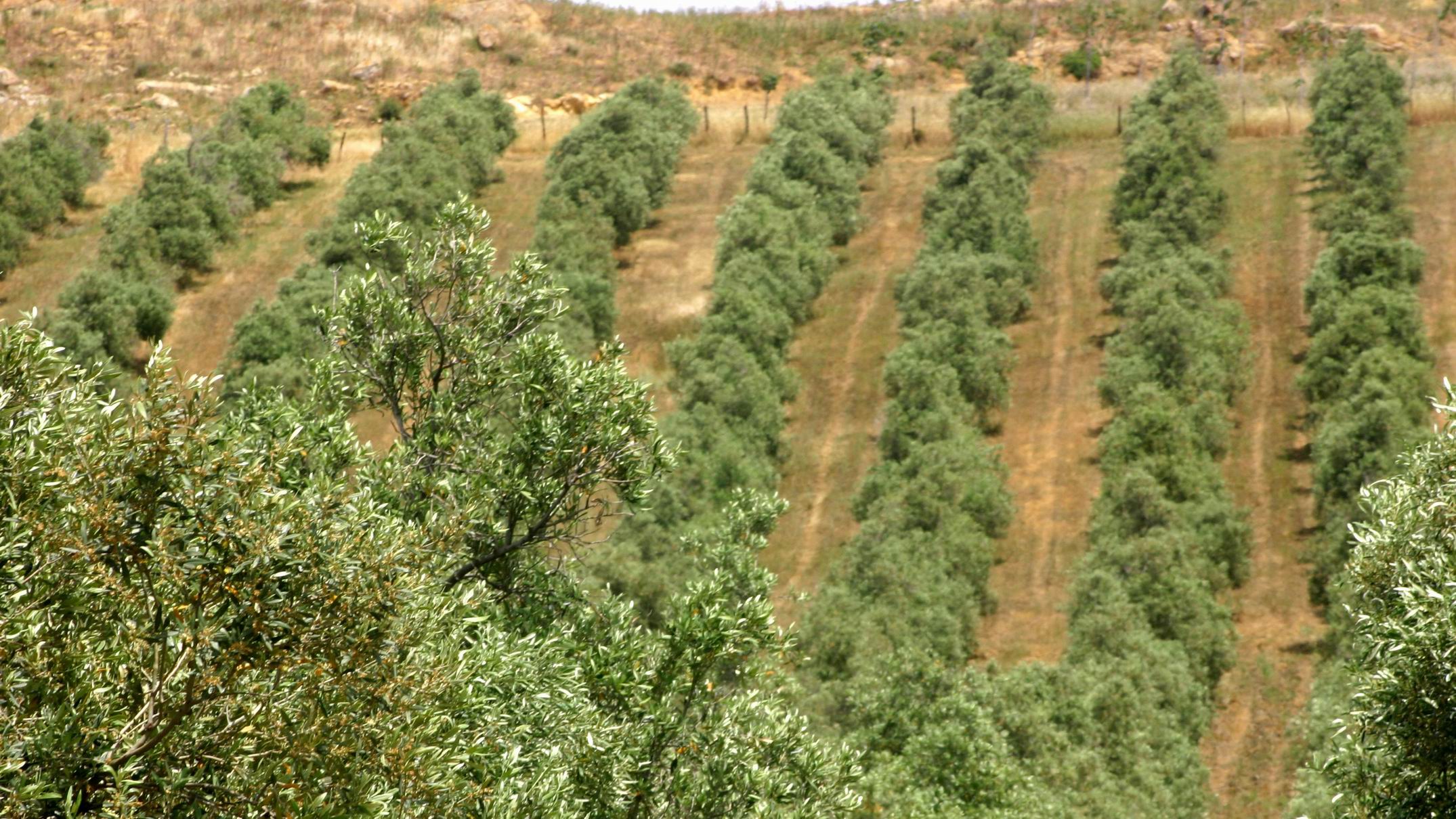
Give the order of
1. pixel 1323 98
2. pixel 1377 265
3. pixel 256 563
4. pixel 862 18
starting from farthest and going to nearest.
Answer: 1. pixel 862 18
2. pixel 1323 98
3. pixel 1377 265
4. pixel 256 563

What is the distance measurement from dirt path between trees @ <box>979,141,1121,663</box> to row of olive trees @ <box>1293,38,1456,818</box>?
10169 mm

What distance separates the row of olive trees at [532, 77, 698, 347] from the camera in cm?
7369

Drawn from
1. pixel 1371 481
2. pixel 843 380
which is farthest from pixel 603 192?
pixel 1371 481

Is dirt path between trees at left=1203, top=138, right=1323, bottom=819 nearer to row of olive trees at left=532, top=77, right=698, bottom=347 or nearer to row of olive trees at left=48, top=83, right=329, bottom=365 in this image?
row of olive trees at left=532, top=77, right=698, bottom=347

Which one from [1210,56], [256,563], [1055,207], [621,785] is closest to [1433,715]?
[621,785]

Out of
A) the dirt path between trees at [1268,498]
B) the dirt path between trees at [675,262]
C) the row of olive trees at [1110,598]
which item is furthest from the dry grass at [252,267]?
the dirt path between trees at [1268,498]

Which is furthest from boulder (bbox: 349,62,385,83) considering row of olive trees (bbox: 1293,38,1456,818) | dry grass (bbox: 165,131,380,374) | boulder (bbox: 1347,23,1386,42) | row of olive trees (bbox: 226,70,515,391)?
boulder (bbox: 1347,23,1386,42)

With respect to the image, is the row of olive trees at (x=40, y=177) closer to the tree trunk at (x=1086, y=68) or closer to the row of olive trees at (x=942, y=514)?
A: the row of olive trees at (x=942, y=514)

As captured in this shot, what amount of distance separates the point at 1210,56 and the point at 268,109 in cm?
8545

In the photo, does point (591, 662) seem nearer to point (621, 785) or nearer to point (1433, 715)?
point (621, 785)

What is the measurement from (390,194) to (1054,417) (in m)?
39.4

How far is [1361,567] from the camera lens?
15664mm

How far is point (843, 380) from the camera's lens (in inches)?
3000

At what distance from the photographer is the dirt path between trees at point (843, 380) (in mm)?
62469
